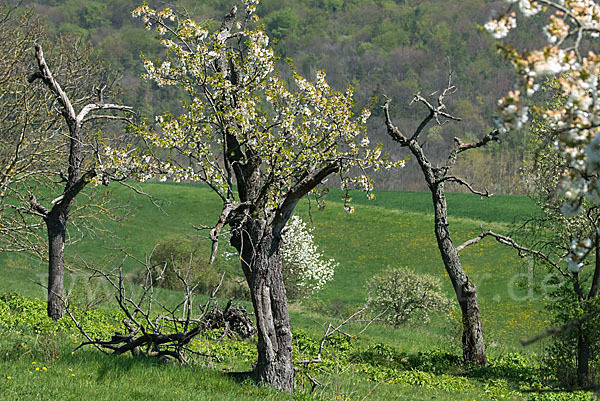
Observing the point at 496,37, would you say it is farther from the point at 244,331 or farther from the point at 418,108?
the point at 418,108

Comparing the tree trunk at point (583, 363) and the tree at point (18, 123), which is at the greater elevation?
the tree at point (18, 123)

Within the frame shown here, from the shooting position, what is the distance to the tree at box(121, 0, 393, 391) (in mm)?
8102

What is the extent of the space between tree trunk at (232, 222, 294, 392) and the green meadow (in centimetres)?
32

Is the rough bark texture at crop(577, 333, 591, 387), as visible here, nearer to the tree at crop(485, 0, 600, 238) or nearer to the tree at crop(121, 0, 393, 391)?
the tree at crop(121, 0, 393, 391)

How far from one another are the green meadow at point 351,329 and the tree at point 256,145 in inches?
30.4

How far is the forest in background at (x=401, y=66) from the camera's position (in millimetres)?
93812

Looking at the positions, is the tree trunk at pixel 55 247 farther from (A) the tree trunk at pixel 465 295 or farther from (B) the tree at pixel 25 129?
(A) the tree trunk at pixel 465 295

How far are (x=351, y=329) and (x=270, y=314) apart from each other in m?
16.2

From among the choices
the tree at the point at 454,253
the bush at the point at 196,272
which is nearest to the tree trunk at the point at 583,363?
the tree at the point at 454,253

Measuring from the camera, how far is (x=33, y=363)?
779 centimetres

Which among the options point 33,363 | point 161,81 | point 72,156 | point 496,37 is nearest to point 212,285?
point 72,156

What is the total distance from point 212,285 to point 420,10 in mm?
187132

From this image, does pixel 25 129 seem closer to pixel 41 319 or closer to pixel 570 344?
pixel 41 319

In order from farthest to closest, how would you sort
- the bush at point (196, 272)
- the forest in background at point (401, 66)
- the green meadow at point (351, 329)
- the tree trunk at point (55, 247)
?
the forest in background at point (401, 66)
the bush at point (196, 272)
the tree trunk at point (55, 247)
the green meadow at point (351, 329)
